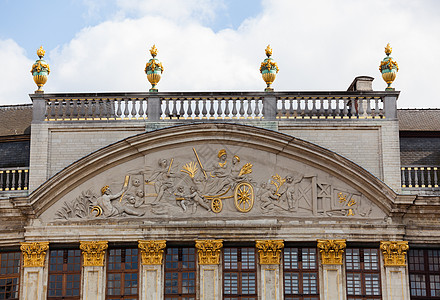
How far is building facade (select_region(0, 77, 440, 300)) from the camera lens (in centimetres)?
2555

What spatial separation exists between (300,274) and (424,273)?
3.31m

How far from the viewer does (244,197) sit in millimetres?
26016

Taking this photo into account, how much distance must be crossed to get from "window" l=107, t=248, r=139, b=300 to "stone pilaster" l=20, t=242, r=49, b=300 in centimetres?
170

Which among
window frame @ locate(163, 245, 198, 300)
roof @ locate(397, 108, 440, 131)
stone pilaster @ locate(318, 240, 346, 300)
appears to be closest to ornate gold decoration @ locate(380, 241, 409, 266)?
stone pilaster @ locate(318, 240, 346, 300)

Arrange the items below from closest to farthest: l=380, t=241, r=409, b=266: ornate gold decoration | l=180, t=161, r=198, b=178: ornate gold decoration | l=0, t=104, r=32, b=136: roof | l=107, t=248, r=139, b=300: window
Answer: l=107, t=248, r=139, b=300: window, l=380, t=241, r=409, b=266: ornate gold decoration, l=180, t=161, r=198, b=178: ornate gold decoration, l=0, t=104, r=32, b=136: roof

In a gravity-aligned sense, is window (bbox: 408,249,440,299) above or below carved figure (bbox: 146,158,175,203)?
below

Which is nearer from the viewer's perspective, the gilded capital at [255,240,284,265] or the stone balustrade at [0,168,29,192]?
the gilded capital at [255,240,284,265]

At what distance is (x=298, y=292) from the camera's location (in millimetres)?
25453

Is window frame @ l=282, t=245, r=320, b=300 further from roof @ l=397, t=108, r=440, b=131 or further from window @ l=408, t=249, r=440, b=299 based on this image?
roof @ l=397, t=108, r=440, b=131

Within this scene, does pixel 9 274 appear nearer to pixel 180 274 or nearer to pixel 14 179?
pixel 14 179

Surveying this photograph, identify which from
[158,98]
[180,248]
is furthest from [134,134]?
[180,248]

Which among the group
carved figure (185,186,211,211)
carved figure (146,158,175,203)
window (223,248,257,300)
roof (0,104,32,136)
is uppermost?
roof (0,104,32,136)

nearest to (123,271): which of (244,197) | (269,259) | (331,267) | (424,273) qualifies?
(244,197)

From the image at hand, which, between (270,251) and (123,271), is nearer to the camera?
(270,251)
